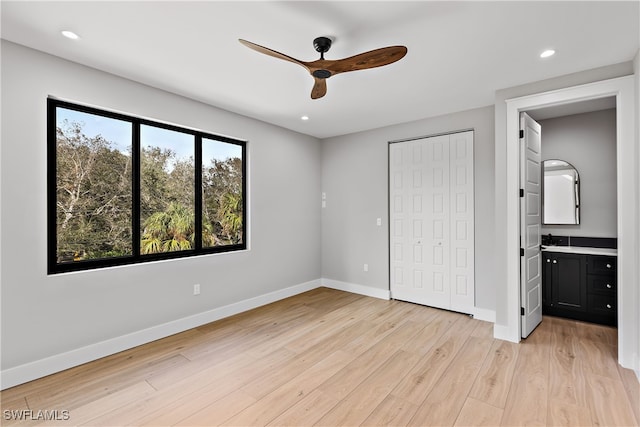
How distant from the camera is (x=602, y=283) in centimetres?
346

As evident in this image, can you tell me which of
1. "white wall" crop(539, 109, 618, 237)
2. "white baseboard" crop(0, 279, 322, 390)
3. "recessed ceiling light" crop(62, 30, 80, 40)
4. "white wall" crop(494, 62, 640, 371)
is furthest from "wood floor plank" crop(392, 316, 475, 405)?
"recessed ceiling light" crop(62, 30, 80, 40)

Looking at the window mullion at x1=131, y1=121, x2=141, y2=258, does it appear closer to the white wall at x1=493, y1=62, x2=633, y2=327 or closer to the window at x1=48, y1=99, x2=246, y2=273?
the window at x1=48, y1=99, x2=246, y2=273

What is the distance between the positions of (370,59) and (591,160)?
353cm

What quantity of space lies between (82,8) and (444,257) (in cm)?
432

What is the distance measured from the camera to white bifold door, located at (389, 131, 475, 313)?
13.1 feet

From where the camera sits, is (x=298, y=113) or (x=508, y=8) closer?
(x=508, y=8)

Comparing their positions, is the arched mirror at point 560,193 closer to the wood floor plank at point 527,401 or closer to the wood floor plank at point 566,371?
the wood floor plank at point 566,371

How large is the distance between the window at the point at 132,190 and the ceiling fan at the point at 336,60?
6.37 ft

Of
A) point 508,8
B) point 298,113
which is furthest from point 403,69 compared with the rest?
point 298,113

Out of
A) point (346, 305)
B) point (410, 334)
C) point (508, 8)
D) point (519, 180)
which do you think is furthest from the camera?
point (346, 305)

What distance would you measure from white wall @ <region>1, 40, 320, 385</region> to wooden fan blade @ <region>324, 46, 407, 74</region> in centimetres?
209

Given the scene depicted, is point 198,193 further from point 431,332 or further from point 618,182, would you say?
point 618,182

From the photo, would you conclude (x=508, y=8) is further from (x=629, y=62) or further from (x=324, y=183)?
(x=324, y=183)

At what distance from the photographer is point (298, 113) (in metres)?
4.05
